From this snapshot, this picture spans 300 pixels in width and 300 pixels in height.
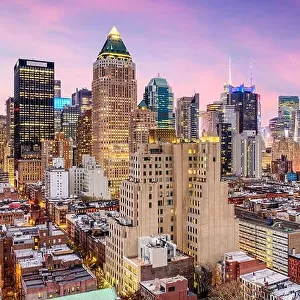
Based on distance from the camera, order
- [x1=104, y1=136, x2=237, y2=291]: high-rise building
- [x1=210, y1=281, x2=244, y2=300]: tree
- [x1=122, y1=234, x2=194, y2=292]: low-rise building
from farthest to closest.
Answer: [x1=104, y1=136, x2=237, y2=291]: high-rise building, [x1=122, y1=234, x2=194, y2=292]: low-rise building, [x1=210, y1=281, x2=244, y2=300]: tree

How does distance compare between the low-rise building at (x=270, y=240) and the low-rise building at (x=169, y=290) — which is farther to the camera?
the low-rise building at (x=270, y=240)

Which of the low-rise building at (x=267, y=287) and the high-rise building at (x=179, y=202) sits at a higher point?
the high-rise building at (x=179, y=202)

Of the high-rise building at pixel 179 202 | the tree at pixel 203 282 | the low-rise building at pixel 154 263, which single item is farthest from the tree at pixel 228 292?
the high-rise building at pixel 179 202

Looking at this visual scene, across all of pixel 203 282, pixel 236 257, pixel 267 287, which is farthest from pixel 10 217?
pixel 267 287

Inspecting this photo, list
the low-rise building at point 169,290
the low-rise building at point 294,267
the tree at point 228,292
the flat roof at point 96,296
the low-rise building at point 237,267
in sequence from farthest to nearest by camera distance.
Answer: the low-rise building at point 294,267 → the low-rise building at point 237,267 → the tree at point 228,292 → the low-rise building at point 169,290 → the flat roof at point 96,296

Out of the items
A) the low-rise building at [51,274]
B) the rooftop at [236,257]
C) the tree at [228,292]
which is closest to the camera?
the low-rise building at [51,274]

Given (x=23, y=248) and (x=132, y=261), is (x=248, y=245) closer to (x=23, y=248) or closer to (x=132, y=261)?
(x=132, y=261)

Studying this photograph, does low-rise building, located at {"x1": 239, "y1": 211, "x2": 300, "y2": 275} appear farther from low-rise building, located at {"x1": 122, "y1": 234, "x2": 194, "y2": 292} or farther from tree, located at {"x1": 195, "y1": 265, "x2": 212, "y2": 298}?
low-rise building, located at {"x1": 122, "y1": 234, "x2": 194, "y2": 292}

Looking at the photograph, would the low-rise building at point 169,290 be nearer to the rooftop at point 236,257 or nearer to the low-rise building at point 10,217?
the rooftop at point 236,257

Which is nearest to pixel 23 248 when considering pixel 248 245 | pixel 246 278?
pixel 246 278

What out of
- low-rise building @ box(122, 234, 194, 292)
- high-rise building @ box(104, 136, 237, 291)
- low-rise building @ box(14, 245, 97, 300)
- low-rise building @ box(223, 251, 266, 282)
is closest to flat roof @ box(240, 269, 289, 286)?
low-rise building @ box(223, 251, 266, 282)

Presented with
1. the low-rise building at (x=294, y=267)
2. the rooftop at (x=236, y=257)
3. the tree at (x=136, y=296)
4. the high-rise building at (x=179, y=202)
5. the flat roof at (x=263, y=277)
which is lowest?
the low-rise building at (x=294, y=267)
